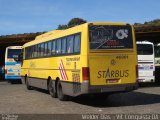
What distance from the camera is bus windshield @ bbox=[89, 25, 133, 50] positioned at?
49.4 ft

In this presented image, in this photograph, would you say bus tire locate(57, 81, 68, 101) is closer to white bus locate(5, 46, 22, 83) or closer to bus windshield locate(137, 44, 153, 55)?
bus windshield locate(137, 44, 153, 55)

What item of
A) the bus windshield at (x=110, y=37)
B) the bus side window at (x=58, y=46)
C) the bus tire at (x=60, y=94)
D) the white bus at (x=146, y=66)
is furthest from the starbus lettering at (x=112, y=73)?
the white bus at (x=146, y=66)

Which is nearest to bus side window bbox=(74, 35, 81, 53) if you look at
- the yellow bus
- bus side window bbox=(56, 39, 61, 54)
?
the yellow bus

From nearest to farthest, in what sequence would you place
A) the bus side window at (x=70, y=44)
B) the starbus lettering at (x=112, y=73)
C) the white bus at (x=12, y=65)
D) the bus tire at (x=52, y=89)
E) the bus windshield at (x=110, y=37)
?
the starbus lettering at (x=112, y=73), the bus windshield at (x=110, y=37), the bus side window at (x=70, y=44), the bus tire at (x=52, y=89), the white bus at (x=12, y=65)

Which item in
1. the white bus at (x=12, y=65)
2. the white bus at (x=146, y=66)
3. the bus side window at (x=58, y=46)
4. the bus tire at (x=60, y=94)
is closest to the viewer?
the bus tire at (x=60, y=94)

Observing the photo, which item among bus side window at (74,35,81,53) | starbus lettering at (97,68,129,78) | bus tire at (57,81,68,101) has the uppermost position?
bus side window at (74,35,81,53)

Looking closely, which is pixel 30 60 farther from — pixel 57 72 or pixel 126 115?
pixel 126 115

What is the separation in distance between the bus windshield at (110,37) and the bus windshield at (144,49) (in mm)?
9316

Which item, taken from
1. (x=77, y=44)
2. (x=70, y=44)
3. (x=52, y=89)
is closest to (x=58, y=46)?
(x=70, y=44)

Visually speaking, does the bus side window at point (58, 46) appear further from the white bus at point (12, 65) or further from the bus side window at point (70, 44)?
the white bus at point (12, 65)

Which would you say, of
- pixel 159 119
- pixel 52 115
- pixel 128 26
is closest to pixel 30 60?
pixel 128 26

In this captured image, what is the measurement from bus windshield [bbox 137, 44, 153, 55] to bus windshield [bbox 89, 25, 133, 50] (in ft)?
30.6

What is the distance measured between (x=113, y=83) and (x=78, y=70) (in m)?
1.33

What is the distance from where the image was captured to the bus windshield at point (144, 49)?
81.4 ft
